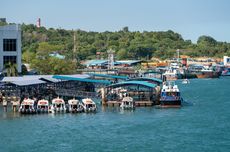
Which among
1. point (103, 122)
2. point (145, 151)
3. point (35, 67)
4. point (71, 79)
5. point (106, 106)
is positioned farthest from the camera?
point (35, 67)

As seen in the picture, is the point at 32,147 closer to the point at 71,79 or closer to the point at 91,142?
the point at 91,142

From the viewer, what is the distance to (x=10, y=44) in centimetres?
8181

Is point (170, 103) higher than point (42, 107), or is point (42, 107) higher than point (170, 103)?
point (170, 103)

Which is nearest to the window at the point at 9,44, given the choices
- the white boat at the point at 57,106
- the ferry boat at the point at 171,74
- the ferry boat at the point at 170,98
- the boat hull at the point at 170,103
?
the white boat at the point at 57,106

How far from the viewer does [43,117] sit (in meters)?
56.7

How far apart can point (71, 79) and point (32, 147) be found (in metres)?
30.3

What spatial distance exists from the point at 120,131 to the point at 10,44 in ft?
118

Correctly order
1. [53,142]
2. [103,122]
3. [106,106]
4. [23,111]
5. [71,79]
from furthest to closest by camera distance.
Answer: [71,79] → [106,106] → [23,111] → [103,122] → [53,142]

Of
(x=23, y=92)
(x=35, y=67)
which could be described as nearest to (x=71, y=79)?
(x=23, y=92)

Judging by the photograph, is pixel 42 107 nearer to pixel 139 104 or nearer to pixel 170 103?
pixel 139 104

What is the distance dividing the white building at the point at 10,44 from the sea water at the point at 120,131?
21692 mm

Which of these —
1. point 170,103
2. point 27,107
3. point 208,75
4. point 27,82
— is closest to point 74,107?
point 27,107

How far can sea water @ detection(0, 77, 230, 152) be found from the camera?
43.5 metres

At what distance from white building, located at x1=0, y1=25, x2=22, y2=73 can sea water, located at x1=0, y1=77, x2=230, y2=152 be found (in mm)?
21692
